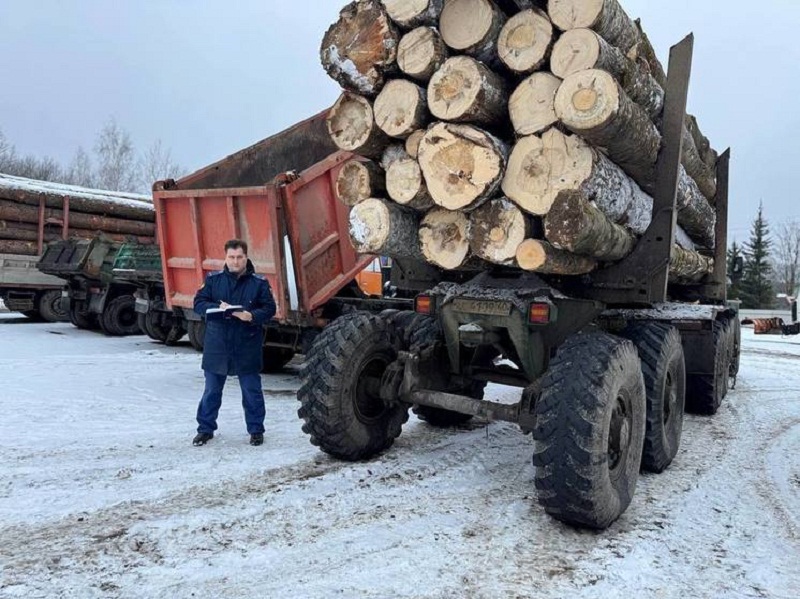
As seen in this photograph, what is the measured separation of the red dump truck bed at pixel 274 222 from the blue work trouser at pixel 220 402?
6.22 ft

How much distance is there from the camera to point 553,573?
294cm

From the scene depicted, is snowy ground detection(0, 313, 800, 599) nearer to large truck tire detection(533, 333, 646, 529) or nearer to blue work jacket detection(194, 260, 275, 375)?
large truck tire detection(533, 333, 646, 529)

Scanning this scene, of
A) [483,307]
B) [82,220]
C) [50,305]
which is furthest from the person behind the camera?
[82,220]

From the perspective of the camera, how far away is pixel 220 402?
5016 millimetres

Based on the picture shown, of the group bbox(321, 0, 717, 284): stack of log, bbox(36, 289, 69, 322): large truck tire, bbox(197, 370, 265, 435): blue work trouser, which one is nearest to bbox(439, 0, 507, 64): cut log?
bbox(321, 0, 717, 284): stack of log

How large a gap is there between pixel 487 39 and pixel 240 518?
9.87 ft

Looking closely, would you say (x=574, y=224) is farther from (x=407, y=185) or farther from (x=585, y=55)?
(x=407, y=185)

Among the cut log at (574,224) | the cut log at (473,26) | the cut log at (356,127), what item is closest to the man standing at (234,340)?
the cut log at (356,127)

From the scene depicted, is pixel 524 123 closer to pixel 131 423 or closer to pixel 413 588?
pixel 413 588

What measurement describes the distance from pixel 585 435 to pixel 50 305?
14.7m

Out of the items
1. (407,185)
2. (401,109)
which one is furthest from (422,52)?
(407,185)

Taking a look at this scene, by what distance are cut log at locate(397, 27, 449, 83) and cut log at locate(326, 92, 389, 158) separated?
38 cm

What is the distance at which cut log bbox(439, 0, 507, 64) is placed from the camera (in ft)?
12.2

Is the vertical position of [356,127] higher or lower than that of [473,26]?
lower
